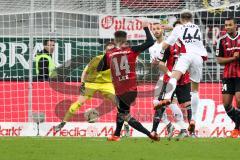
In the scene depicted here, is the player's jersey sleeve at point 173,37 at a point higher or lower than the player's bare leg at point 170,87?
higher

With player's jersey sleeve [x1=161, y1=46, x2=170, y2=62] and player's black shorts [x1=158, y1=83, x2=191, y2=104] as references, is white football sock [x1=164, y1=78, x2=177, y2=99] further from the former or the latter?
player's jersey sleeve [x1=161, y1=46, x2=170, y2=62]

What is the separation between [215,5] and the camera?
20.1 metres

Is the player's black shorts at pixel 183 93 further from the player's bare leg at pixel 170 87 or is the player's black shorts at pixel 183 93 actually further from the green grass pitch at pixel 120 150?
the green grass pitch at pixel 120 150

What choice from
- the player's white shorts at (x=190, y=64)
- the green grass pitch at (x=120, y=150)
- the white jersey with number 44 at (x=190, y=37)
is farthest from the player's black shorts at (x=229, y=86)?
the green grass pitch at (x=120, y=150)

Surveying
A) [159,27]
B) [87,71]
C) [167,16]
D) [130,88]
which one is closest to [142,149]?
[130,88]

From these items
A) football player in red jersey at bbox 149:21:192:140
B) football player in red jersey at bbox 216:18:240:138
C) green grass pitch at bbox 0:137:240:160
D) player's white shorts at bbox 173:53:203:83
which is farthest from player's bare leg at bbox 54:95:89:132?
green grass pitch at bbox 0:137:240:160

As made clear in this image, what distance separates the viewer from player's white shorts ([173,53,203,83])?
565 inches

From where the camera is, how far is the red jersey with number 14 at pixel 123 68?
13.7 metres

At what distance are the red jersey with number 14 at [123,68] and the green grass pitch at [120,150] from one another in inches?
43.0

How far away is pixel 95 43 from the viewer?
20.4 meters

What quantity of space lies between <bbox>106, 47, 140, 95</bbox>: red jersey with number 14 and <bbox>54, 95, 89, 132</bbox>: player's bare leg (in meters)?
4.13

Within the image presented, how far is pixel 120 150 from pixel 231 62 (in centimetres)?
449

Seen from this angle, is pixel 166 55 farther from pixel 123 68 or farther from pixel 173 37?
pixel 123 68

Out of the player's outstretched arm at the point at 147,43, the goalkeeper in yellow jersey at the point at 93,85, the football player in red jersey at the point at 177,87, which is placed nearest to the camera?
the player's outstretched arm at the point at 147,43
